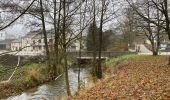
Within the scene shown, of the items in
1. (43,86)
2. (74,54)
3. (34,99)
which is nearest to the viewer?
(34,99)

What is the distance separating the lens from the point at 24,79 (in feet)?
90.3

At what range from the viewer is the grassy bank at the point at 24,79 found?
24663 mm

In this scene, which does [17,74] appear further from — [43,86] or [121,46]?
[121,46]

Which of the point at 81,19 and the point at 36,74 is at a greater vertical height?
the point at 81,19

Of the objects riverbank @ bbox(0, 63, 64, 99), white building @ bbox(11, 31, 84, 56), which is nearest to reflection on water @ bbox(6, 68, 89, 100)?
riverbank @ bbox(0, 63, 64, 99)

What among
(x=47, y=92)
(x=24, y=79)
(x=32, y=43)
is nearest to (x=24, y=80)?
(x=24, y=79)

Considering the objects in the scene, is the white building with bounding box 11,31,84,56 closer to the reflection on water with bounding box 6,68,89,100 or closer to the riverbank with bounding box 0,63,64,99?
the riverbank with bounding box 0,63,64,99

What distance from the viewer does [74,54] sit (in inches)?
2356

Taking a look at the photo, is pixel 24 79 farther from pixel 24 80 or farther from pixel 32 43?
pixel 32 43

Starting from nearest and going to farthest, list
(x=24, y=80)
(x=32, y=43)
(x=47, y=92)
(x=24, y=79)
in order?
(x=32, y=43)
(x=47, y=92)
(x=24, y=80)
(x=24, y=79)

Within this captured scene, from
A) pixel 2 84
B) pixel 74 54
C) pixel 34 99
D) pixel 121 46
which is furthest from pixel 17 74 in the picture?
pixel 121 46

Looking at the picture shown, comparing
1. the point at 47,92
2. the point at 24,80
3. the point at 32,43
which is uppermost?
the point at 32,43

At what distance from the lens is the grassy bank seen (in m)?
24.7

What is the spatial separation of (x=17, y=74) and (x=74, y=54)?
31428 mm
